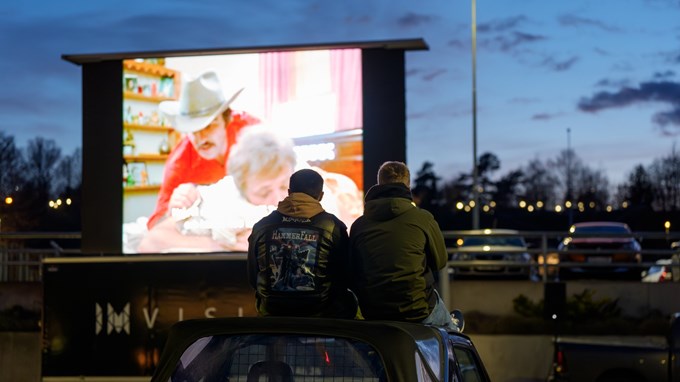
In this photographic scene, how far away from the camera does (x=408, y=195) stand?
19.9ft

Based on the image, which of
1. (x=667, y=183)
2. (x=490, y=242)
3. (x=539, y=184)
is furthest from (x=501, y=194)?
(x=490, y=242)

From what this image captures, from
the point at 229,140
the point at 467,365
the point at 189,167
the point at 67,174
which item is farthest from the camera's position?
the point at 67,174

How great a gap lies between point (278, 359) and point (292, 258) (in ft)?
4.37

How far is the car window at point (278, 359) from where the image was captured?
4285 millimetres

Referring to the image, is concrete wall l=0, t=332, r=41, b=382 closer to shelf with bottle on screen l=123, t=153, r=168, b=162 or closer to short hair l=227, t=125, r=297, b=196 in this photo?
shelf with bottle on screen l=123, t=153, r=168, b=162

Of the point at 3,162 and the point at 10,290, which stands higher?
the point at 3,162

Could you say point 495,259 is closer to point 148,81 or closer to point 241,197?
point 241,197

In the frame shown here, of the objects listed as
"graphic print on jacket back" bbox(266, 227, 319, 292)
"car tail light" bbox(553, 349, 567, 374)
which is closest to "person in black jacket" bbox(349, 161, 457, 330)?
"graphic print on jacket back" bbox(266, 227, 319, 292)

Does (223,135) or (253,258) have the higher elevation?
(223,135)

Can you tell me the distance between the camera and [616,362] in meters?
12.6

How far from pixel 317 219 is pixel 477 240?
23701 mm

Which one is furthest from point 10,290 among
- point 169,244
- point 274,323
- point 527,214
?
point 527,214

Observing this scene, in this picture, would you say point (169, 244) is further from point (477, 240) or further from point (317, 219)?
point (477, 240)

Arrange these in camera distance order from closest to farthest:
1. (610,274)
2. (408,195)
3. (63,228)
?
(408,195), (610,274), (63,228)
